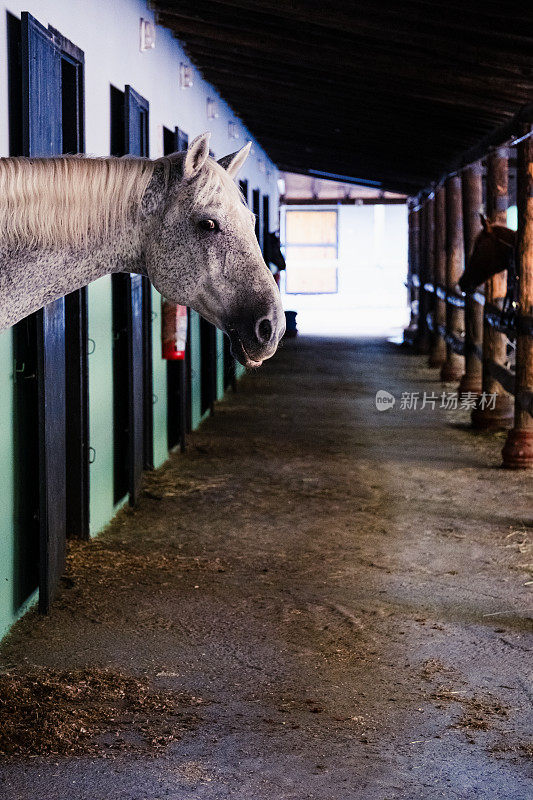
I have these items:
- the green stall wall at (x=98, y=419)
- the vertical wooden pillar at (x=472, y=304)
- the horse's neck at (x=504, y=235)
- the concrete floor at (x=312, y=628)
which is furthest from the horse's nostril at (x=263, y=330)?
the vertical wooden pillar at (x=472, y=304)

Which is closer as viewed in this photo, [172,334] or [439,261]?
[172,334]

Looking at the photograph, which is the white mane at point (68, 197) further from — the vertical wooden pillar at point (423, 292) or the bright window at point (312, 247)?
the bright window at point (312, 247)

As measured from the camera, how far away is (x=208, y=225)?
89.0 inches

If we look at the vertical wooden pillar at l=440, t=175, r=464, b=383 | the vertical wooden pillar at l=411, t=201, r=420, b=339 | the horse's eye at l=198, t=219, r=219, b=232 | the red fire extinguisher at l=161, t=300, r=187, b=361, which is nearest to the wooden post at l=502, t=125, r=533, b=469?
the red fire extinguisher at l=161, t=300, r=187, b=361

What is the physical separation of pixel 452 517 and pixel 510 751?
2.96 m

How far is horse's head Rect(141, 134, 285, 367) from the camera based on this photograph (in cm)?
224

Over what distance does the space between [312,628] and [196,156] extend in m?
2.29

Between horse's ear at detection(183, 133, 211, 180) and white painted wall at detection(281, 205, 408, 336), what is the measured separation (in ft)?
70.7

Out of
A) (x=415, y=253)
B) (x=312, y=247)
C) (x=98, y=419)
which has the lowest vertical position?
(x=98, y=419)

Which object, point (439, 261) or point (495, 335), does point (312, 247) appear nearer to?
point (439, 261)

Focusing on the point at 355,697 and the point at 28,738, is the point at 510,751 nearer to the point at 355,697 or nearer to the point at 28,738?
the point at 355,697

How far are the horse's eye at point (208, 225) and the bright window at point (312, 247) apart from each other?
2359 cm

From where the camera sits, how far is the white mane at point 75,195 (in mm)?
2158

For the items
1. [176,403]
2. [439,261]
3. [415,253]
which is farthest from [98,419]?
[415,253]
